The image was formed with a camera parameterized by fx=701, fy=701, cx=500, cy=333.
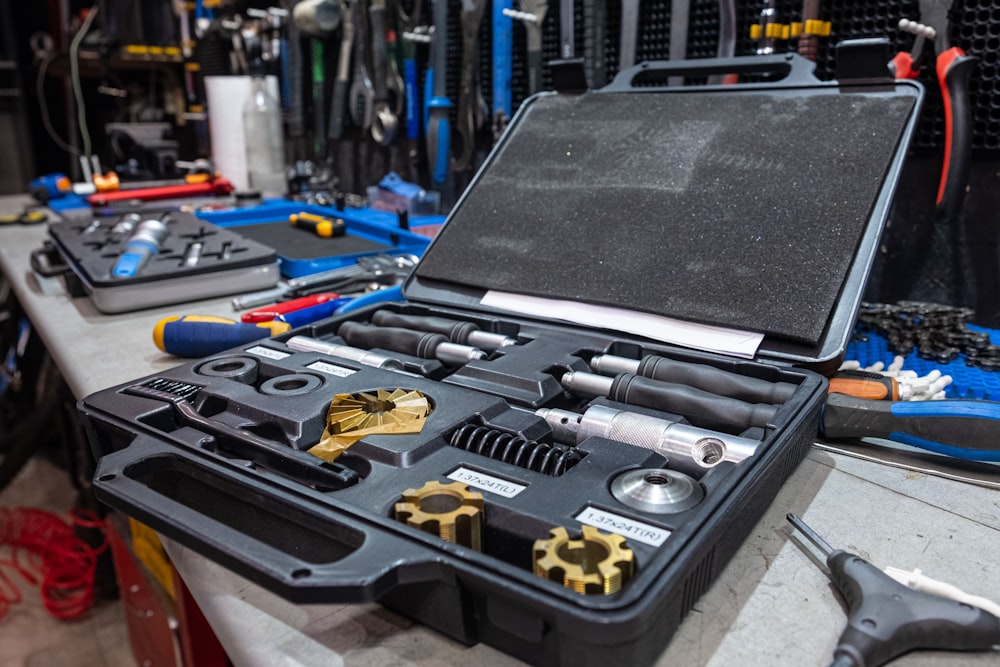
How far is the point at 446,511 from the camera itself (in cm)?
35

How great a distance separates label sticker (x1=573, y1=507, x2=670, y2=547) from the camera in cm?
32

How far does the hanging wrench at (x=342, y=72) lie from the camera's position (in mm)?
1483

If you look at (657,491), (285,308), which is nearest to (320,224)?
(285,308)

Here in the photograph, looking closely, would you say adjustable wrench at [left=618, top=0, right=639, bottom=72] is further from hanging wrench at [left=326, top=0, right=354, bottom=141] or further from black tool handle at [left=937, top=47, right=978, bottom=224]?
hanging wrench at [left=326, top=0, right=354, bottom=141]

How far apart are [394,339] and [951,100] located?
0.59m

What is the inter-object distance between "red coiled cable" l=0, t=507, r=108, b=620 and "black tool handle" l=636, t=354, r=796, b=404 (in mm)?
1185

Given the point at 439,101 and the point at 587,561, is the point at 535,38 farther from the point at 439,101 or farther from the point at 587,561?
the point at 587,561

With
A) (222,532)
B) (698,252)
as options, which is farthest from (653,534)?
(698,252)

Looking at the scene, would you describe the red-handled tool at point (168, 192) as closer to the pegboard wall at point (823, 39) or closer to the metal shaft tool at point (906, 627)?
the pegboard wall at point (823, 39)

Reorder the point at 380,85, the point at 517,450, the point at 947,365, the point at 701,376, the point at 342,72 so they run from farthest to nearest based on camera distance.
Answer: the point at 342,72
the point at 380,85
the point at 947,365
the point at 701,376
the point at 517,450

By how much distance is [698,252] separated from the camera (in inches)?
24.3

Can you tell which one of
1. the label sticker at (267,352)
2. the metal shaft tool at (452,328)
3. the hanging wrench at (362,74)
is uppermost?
the hanging wrench at (362,74)

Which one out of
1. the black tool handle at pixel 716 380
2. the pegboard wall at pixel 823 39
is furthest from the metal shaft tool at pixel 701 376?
the pegboard wall at pixel 823 39

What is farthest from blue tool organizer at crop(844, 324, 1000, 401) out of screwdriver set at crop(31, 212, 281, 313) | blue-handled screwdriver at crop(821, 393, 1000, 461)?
screwdriver set at crop(31, 212, 281, 313)
